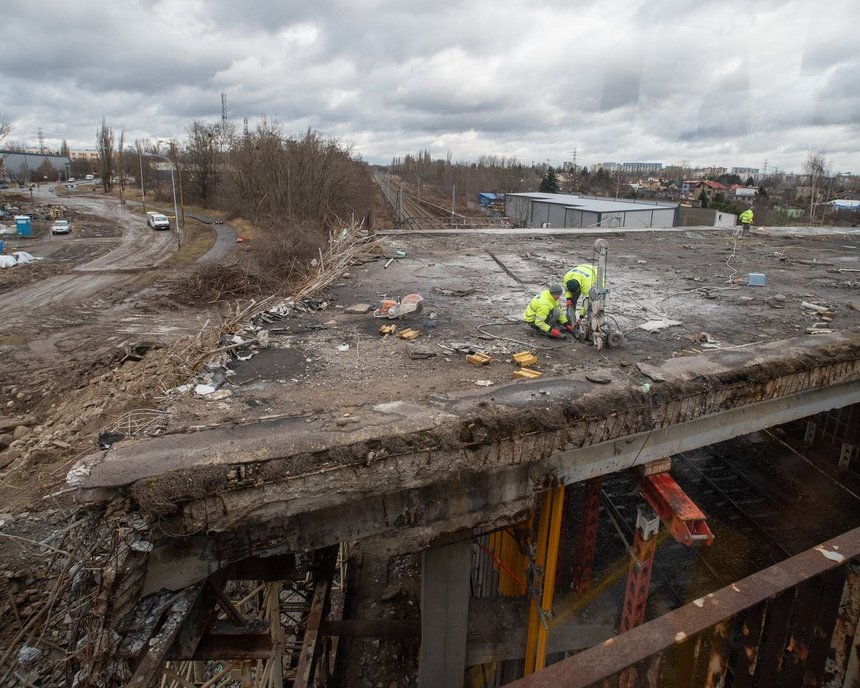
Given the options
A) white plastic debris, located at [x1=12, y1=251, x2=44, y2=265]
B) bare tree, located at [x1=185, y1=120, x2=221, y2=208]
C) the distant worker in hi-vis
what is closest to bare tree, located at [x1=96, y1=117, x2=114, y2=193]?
bare tree, located at [x1=185, y1=120, x2=221, y2=208]

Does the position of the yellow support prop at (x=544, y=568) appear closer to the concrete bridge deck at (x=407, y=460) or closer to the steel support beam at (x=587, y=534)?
the concrete bridge deck at (x=407, y=460)

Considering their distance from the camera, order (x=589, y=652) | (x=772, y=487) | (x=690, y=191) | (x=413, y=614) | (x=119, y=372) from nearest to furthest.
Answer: (x=589, y=652) < (x=413, y=614) < (x=772, y=487) < (x=119, y=372) < (x=690, y=191)

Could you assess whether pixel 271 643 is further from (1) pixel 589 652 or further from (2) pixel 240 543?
(1) pixel 589 652

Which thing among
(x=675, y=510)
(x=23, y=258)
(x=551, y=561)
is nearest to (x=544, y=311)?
(x=675, y=510)

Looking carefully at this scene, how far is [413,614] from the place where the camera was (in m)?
8.20

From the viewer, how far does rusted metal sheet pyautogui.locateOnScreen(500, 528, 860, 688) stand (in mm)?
1391

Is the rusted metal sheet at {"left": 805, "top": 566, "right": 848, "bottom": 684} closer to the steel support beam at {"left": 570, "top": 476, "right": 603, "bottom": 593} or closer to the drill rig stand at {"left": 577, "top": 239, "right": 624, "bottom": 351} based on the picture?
the steel support beam at {"left": 570, "top": 476, "right": 603, "bottom": 593}

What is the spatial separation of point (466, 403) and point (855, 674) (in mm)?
3338

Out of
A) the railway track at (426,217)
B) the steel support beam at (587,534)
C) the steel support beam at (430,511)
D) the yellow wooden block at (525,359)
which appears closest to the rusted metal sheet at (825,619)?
the steel support beam at (430,511)

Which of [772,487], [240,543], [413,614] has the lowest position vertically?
[413,614]

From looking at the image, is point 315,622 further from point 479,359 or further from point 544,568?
point 479,359

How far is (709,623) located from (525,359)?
4.72 meters

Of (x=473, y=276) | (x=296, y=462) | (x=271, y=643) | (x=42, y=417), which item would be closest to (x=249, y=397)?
(x=296, y=462)

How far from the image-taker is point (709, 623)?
4.97 ft
